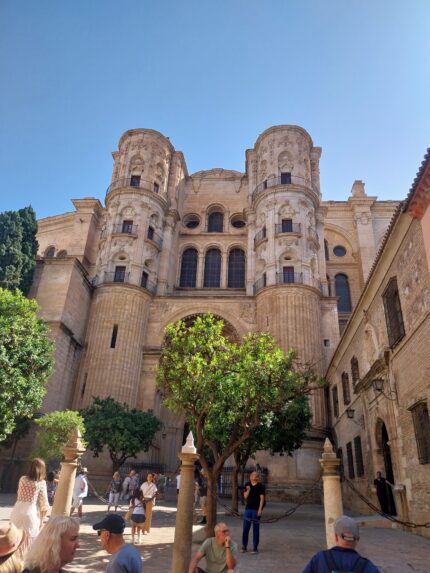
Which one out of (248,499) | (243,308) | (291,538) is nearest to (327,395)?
(243,308)

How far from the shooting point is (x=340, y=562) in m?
3.03

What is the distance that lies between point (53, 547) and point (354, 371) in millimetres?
15359

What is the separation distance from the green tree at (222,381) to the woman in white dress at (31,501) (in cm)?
477

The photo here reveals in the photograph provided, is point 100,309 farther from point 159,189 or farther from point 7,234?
point 159,189

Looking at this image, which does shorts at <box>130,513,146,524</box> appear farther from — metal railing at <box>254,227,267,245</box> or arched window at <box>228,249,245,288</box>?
arched window at <box>228,249,245,288</box>

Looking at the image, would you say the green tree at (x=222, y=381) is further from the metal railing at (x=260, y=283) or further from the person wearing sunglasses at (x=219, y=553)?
the metal railing at (x=260, y=283)

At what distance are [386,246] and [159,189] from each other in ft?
71.8

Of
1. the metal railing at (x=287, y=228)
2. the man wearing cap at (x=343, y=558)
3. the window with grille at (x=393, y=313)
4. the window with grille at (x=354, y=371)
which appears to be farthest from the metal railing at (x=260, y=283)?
the man wearing cap at (x=343, y=558)

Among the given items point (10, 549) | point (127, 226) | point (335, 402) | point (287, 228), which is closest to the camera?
point (10, 549)

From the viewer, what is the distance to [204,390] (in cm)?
1055

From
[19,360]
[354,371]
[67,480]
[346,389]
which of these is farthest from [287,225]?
[67,480]

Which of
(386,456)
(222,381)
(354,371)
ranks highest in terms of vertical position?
(354,371)

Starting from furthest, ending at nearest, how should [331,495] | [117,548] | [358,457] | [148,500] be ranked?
1. [358,457]
2. [148,500]
3. [331,495]
4. [117,548]

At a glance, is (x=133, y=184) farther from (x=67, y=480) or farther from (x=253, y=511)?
(x=253, y=511)
